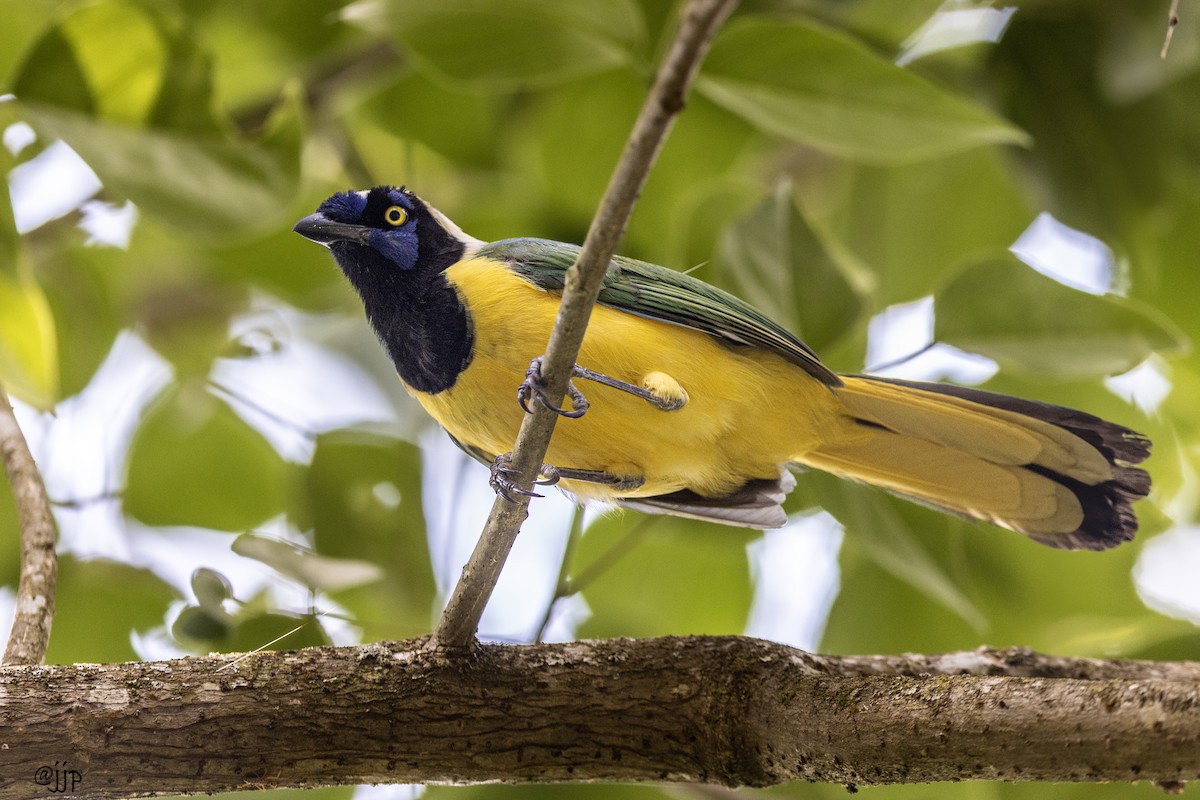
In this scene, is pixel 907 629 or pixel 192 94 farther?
pixel 907 629

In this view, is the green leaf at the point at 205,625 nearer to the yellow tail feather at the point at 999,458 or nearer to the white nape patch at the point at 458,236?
the white nape patch at the point at 458,236

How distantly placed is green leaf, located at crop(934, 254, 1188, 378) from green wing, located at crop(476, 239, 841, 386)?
1.39 feet

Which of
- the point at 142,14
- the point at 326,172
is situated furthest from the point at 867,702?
the point at 326,172

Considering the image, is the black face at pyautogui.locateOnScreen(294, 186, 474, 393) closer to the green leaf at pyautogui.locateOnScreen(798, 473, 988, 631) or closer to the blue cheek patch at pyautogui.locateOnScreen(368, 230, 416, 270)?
the blue cheek patch at pyautogui.locateOnScreen(368, 230, 416, 270)

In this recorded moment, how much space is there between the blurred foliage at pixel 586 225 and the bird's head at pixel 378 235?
353mm

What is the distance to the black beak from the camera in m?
2.81

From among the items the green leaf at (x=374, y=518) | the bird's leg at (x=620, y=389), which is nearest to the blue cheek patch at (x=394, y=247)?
the bird's leg at (x=620, y=389)

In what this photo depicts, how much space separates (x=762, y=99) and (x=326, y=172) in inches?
78.9

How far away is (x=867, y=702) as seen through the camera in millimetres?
2131

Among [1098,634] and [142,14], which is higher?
[1098,634]

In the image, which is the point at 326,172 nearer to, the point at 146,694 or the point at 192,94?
the point at 192,94

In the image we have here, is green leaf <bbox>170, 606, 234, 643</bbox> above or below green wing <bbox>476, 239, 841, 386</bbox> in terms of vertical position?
below

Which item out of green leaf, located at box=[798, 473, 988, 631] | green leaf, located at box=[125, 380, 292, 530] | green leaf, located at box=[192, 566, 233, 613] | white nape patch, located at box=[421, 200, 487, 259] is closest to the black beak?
white nape patch, located at box=[421, 200, 487, 259]

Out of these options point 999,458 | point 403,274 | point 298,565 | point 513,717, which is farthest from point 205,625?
point 999,458
